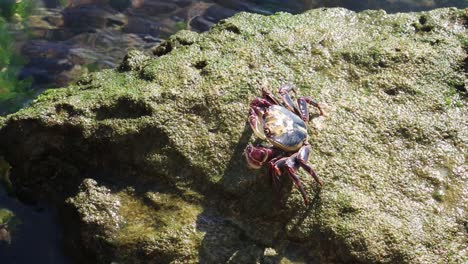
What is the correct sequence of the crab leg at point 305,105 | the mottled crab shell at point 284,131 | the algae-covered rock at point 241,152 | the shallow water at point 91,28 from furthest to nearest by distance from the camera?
the shallow water at point 91,28 < the crab leg at point 305,105 < the mottled crab shell at point 284,131 < the algae-covered rock at point 241,152

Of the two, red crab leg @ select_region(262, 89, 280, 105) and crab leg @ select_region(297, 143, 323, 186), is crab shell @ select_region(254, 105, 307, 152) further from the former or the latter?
red crab leg @ select_region(262, 89, 280, 105)

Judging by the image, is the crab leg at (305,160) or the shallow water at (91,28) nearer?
the crab leg at (305,160)

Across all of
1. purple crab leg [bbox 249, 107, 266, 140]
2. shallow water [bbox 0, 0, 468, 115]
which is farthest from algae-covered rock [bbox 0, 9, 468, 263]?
shallow water [bbox 0, 0, 468, 115]

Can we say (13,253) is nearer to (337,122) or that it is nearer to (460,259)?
(337,122)

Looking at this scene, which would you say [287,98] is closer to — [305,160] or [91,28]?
[305,160]

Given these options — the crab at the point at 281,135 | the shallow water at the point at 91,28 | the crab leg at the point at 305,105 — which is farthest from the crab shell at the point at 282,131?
the shallow water at the point at 91,28

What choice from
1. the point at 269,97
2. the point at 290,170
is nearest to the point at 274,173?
the point at 290,170

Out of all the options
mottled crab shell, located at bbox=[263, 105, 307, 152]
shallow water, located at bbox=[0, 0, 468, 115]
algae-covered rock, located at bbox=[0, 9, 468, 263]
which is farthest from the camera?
shallow water, located at bbox=[0, 0, 468, 115]

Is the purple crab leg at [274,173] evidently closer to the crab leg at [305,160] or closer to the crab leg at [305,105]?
the crab leg at [305,160]
